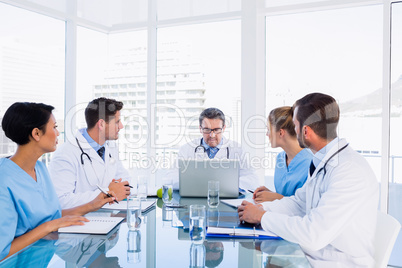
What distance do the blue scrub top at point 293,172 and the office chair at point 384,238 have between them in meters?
0.52

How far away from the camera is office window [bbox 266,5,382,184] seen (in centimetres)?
300

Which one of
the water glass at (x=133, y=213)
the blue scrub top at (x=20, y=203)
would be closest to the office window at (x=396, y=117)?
the water glass at (x=133, y=213)

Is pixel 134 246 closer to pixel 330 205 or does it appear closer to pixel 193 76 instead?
pixel 330 205

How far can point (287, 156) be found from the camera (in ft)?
7.25

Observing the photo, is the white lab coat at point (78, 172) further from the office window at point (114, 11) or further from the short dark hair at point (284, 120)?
the office window at point (114, 11)

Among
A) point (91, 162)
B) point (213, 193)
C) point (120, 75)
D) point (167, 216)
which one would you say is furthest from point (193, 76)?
point (167, 216)

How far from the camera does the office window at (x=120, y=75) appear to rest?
12.9ft

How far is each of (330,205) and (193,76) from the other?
109 inches

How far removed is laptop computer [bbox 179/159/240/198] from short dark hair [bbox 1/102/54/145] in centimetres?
82

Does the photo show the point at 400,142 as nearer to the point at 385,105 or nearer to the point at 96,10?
the point at 385,105

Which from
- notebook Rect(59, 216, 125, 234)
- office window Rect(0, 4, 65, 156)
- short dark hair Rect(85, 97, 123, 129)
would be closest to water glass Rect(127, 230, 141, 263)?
notebook Rect(59, 216, 125, 234)

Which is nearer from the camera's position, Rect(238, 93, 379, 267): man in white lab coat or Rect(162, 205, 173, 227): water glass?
Rect(238, 93, 379, 267): man in white lab coat

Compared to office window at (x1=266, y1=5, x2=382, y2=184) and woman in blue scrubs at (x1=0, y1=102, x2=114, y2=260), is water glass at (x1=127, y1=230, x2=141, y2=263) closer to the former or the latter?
woman in blue scrubs at (x1=0, y1=102, x2=114, y2=260)

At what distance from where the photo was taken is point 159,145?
402cm
